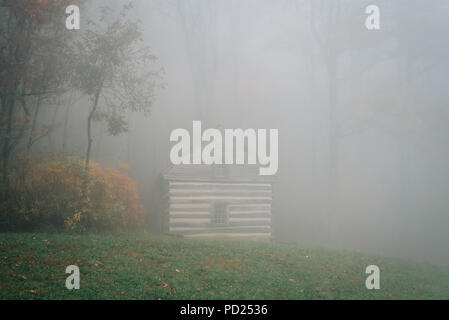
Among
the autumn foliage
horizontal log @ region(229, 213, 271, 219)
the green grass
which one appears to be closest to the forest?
the autumn foliage

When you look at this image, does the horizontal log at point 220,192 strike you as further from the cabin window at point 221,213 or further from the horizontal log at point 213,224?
the horizontal log at point 213,224

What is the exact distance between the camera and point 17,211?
44.5 ft

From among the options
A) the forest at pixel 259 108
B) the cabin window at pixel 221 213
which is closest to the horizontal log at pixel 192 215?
the forest at pixel 259 108

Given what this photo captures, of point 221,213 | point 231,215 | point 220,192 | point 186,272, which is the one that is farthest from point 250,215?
point 186,272

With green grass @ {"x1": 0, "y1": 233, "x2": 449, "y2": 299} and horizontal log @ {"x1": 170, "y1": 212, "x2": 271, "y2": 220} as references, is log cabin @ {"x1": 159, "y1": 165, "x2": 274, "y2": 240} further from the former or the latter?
green grass @ {"x1": 0, "y1": 233, "x2": 449, "y2": 299}

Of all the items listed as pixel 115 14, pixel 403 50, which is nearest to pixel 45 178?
pixel 115 14

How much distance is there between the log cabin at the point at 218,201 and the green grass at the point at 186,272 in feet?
11.1

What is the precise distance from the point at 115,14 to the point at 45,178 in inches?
692

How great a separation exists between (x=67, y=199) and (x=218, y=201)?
23.4 feet

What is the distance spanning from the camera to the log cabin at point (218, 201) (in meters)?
16.7

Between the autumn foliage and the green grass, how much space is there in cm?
213

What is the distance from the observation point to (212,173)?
56.6 ft

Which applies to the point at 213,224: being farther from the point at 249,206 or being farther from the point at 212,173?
the point at 212,173
